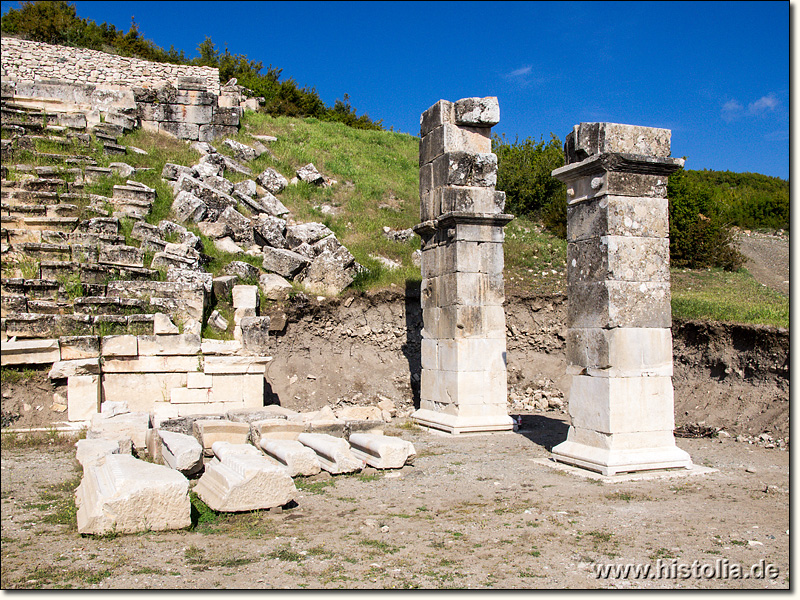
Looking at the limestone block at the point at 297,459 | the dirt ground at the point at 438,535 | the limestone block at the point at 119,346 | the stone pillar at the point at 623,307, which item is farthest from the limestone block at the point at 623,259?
the limestone block at the point at 119,346

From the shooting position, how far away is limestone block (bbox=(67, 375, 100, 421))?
392 inches

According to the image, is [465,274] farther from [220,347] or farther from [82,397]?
[82,397]

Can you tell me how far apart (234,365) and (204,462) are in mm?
2949

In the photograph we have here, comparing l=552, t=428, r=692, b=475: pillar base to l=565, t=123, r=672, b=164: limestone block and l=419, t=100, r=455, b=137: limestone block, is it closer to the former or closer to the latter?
l=565, t=123, r=672, b=164: limestone block

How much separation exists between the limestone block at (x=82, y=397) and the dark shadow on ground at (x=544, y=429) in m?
6.62

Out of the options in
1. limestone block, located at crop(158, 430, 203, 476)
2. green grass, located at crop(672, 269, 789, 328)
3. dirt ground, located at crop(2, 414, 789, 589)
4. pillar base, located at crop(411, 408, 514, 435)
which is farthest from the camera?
green grass, located at crop(672, 269, 789, 328)

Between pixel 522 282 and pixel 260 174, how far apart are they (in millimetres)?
7981

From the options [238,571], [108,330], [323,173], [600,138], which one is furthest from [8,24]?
[238,571]

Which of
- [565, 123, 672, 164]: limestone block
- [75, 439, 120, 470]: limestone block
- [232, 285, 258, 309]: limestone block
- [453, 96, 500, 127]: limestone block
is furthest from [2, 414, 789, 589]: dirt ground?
[453, 96, 500, 127]: limestone block

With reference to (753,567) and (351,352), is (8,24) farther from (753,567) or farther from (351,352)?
(753,567)

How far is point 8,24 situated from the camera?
27.9 metres

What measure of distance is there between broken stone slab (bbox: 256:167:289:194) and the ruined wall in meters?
7.72

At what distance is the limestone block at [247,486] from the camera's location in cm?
580

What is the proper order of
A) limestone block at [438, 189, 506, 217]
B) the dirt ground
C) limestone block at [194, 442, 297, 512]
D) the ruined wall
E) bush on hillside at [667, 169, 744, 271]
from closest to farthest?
the dirt ground < limestone block at [194, 442, 297, 512] < limestone block at [438, 189, 506, 217] < bush on hillside at [667, 169, 744, 271] < the ruined wall
